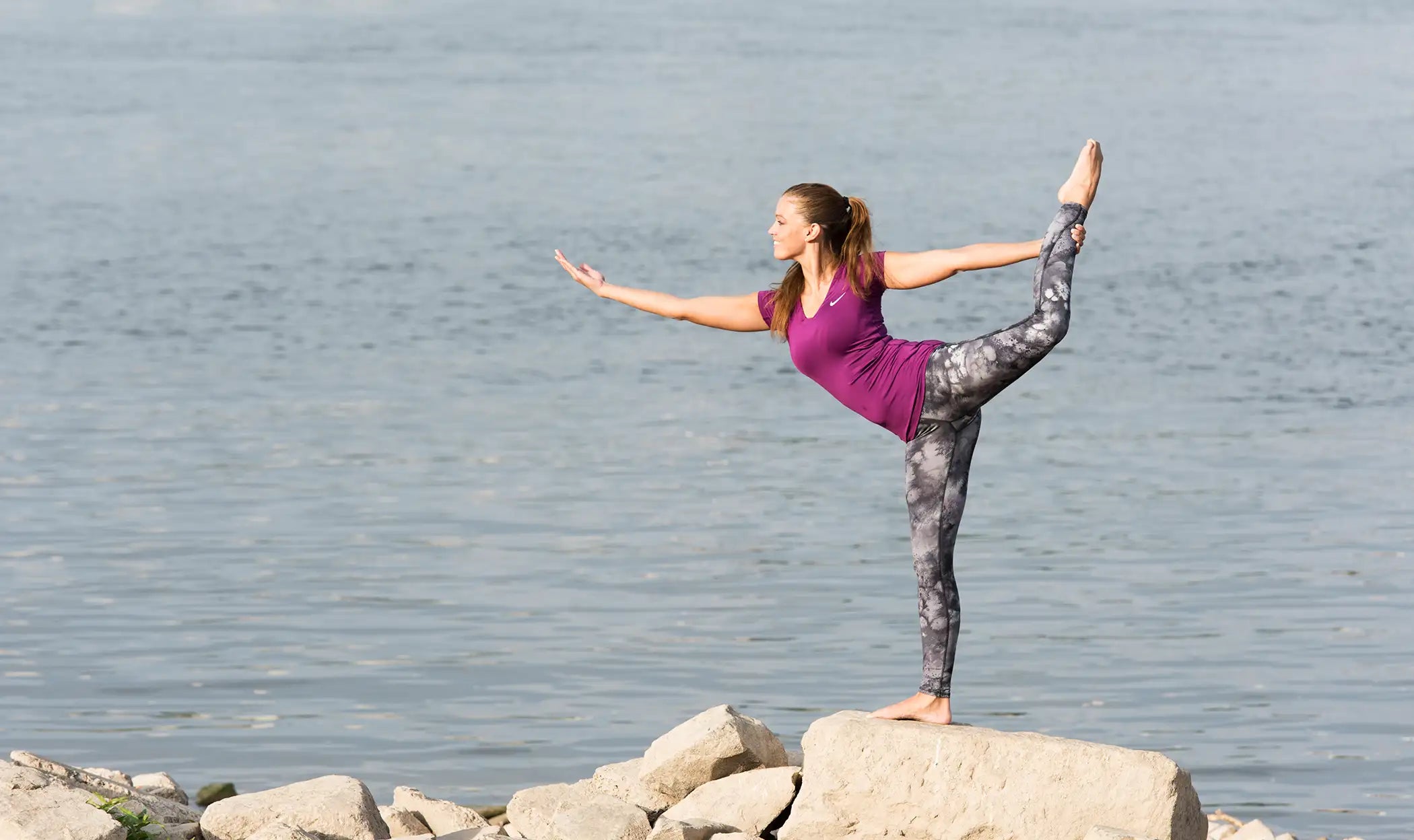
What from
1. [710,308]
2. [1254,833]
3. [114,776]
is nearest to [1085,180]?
[710,308]

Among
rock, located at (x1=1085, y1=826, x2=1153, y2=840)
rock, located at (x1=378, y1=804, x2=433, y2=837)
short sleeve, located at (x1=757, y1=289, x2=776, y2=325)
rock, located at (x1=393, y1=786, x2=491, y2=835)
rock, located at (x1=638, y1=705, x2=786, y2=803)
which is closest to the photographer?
rock, located at (x1=1085, y1=826, x2=1153, y2=840)

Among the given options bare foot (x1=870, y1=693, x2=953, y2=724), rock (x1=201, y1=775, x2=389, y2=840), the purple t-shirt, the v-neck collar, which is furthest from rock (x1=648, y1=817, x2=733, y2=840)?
the v-neck collar

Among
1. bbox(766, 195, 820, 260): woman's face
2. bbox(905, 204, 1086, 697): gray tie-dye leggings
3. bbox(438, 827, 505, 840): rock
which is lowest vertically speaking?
bbox(438, 827, 505, 840): rock

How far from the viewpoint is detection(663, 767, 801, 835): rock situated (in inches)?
371

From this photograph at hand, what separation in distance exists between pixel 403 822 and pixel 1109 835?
142 inches

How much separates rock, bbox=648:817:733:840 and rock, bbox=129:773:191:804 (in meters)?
3.15

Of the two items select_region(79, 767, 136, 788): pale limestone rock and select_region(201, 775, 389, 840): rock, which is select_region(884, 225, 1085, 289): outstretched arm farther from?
select_region(79, 767, 136, 788): pale limestone rock

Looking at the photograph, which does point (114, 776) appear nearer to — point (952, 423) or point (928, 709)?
point (928, 709)

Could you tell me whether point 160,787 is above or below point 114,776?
below

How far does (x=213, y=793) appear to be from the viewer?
39.8 ft

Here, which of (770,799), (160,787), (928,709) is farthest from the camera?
(160,787)

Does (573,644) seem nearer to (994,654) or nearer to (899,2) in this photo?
(994,654)

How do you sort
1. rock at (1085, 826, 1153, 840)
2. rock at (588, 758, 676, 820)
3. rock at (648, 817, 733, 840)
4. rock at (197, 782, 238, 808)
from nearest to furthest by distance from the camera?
rock at (1085, 826, 1153, 840) < rock at (648, 817, 733, 840) < rock at (588, 758, 676, 820) < rock at (197, 782, 238, 808)

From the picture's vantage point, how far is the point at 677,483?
22.0 meters
